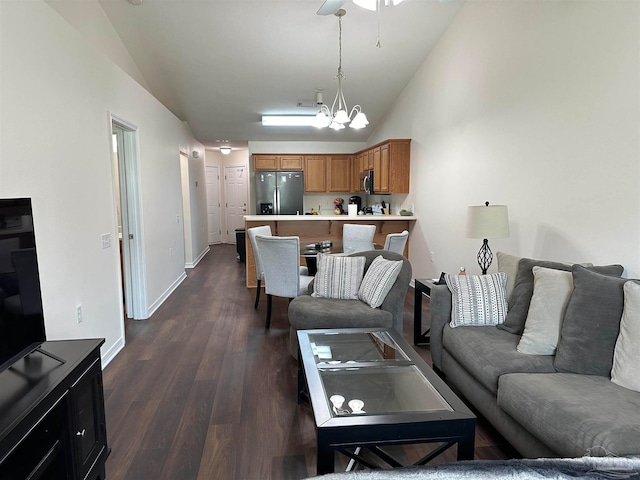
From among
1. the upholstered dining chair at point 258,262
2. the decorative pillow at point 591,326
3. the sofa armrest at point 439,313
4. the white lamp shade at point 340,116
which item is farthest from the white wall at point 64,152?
the decorative pillow at point 591,326

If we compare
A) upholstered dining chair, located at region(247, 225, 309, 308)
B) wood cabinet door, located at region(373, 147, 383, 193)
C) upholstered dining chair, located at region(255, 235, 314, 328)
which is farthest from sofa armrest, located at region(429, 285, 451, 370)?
wood cabinet door, located at region(373, 147, 383, 193)

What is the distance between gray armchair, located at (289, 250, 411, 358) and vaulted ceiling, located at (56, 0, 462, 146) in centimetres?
249

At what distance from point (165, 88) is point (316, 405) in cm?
542

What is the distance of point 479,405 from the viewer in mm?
2236

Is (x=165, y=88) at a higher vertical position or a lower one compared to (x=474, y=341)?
higher

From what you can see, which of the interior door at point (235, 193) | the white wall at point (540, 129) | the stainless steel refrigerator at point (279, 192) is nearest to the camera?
the white wall at point (540, 129)

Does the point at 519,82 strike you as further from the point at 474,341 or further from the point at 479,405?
the point at 479,405

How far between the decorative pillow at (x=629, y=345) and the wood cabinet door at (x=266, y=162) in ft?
22.0

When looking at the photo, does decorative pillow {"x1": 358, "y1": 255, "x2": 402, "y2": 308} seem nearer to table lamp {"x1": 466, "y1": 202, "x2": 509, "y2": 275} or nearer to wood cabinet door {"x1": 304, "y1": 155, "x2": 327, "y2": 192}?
table lamp {"x1": 466, "y1": 202, "x2": 509, "y2": 275}

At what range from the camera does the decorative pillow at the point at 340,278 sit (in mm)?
3285

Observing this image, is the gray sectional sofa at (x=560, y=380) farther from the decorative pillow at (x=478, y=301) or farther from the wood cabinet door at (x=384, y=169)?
the wood cabinet door at (x=384, y=169)

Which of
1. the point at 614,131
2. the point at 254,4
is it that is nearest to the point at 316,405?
the point at 614,131

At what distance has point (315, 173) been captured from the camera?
26.2 ft

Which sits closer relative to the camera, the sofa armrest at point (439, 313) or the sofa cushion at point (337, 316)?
the sofa armrest at point (439, 313)
